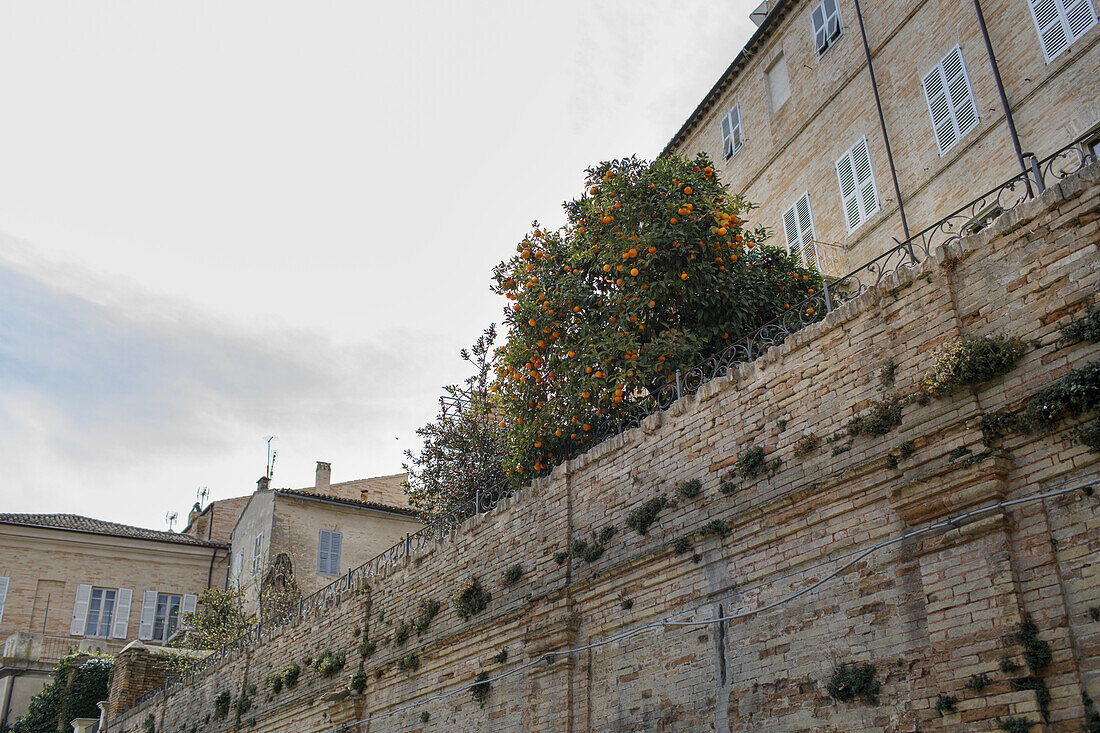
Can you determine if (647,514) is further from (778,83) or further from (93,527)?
(93,527)

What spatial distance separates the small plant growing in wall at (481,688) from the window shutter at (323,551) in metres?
16.7

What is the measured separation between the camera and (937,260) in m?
8.52

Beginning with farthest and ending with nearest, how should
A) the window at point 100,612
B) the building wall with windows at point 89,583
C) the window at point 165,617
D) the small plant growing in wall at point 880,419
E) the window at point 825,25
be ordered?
the window at point 165,617 < the window at point 100,612 < the building wall with windows at point 89,583 < the window at point 825,25 < the small plant growing in wall at point 880,419

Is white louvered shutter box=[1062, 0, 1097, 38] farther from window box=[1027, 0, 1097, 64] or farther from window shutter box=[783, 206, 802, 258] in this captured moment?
Answer: window shutter box=[783, 206, 802, 258]

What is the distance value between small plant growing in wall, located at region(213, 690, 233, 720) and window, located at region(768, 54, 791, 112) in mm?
16296

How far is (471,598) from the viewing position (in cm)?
1347

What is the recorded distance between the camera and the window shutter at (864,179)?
16.3m

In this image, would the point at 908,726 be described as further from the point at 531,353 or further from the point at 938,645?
the point at 531,353

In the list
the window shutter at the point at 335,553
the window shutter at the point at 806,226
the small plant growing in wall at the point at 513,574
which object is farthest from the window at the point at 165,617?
the window shutter at the point at 806,226

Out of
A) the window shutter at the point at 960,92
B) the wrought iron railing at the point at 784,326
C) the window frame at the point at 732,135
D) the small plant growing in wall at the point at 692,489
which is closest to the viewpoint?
the wrought iron railing at the point at 784,326

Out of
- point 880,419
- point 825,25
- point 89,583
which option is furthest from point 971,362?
point 89,583

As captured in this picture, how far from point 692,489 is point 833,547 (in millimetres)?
1884

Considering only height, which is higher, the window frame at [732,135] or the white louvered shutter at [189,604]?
the window frame at [732,135]

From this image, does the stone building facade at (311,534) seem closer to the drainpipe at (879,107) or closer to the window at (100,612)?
the window at (100,612)
